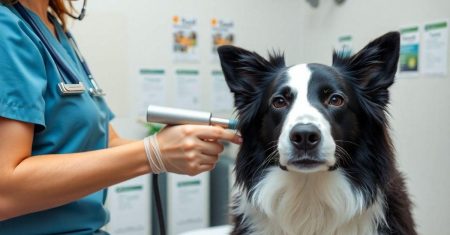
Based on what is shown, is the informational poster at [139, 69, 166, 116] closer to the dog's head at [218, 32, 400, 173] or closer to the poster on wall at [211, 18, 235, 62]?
the poster on wall at [211, 18, 235, 62]

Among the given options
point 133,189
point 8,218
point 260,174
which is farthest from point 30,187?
point 133,189

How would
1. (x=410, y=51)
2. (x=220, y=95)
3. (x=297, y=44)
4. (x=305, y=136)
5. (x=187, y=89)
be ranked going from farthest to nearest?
(x=297, y=44)
(x=220, y=95)
(x=187, y=89)
(x=410, y=51)
(x=305, y=136)

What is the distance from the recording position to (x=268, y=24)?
256 cm

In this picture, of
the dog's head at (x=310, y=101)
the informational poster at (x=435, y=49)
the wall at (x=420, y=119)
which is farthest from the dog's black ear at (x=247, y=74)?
the informational poster at (x=435, y=49)

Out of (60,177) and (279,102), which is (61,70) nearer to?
(60,177)

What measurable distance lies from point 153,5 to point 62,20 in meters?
1.06

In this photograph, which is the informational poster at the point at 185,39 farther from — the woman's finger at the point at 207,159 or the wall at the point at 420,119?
the woman's finger at the point at 207,159

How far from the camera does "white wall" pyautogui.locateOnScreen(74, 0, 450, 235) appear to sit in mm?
1795

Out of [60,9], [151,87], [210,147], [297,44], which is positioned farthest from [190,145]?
[297,44]

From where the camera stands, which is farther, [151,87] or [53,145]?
[151,87]

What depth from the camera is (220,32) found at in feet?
7.97

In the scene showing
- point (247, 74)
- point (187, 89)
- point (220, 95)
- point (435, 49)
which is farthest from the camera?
point (220, 95)

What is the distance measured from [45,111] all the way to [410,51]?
1.56m

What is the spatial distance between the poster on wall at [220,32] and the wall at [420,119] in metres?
0.69
